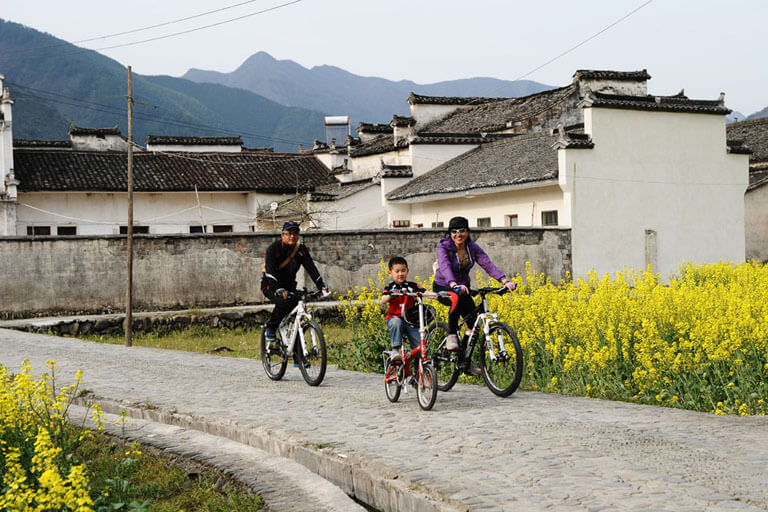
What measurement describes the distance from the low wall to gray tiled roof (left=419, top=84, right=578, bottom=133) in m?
12.5

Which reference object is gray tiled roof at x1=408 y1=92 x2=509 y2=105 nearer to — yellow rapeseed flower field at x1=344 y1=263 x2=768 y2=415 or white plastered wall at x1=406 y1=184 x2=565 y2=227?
white plastered wall at x1=406 y1=184 x2=565 y2=227

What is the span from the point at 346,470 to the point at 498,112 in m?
32.9

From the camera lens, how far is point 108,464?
22.3 ft

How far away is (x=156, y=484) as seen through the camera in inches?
247

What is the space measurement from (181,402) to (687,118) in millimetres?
21629

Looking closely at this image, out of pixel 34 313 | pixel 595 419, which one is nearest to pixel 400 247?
pixel 34 313

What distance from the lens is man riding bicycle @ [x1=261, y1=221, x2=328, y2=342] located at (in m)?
10.2

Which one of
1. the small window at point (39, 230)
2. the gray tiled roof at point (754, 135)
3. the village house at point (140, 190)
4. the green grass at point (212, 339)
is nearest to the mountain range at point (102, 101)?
the village house at point (140, 190)

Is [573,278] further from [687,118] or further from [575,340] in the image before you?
[575,340]

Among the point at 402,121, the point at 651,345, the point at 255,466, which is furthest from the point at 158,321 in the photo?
the point at 402,121

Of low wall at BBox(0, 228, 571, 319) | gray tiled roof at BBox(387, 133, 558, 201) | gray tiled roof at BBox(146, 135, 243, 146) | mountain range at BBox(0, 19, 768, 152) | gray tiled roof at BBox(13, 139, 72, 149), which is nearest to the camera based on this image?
low wall at BBox(0, 228, 571, 319)

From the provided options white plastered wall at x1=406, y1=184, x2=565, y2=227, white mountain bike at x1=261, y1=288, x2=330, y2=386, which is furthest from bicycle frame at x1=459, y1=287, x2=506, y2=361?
white plastered wall at x1=406, y1=184, x2=565, y2=227

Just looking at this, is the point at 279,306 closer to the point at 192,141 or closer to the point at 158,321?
the point at 158,321

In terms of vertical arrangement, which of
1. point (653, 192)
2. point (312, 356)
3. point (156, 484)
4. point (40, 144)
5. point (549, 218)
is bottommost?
point (156, 484)
